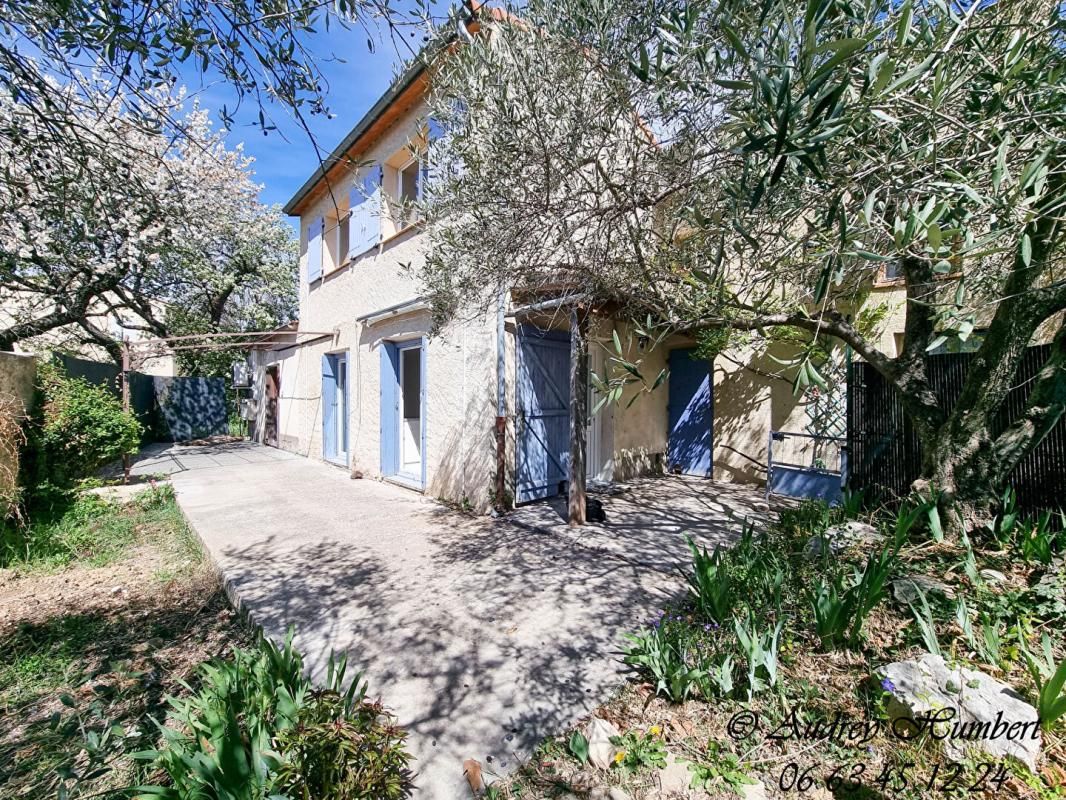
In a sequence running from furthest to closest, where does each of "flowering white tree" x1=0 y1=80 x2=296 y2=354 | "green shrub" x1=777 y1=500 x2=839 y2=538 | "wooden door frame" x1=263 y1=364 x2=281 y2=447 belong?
"wooden door frame" x1=263 y1=364 x2=281 y2=447 → "green shrub" x1=777 y1=500 x2=839 y2=538 → "flowering white tree" x1=0 y1=80 x2=296 y2=354

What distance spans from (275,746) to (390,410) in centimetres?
705

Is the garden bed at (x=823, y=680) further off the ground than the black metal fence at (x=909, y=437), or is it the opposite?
the black metal fence at (x=909, y=437)

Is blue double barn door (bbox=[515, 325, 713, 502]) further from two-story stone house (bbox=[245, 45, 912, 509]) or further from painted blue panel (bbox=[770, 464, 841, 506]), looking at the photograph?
painted blue panel (bbox=[770, 464, 841, 506])

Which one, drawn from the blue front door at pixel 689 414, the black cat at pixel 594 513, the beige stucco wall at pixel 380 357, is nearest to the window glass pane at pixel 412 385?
the beige stucco wall at pixel 380 357

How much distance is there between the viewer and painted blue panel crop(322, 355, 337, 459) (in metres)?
10.7

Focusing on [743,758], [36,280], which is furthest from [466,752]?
[36,280]

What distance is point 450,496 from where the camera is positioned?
6895 millimetres

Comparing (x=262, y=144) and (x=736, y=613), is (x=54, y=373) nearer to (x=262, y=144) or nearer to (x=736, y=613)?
(x=262, y=144)

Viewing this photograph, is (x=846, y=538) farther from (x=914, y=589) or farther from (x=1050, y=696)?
(x=1050, y=696)

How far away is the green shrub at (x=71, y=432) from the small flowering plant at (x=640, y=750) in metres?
6.73

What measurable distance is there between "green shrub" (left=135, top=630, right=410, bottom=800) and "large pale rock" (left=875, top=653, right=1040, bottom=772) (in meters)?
2.12

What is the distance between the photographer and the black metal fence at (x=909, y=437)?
3.79 m

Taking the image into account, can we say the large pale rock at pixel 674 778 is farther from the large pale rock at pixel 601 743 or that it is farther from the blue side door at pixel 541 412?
the blue side door at pixel 541 412

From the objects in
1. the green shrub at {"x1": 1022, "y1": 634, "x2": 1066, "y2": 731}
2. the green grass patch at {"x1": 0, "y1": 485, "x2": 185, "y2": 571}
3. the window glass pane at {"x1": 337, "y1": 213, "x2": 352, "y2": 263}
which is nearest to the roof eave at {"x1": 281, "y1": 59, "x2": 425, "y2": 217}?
the window glass pane at {"x1": 337, "y1": 213, "x2": 352, "y2": 263}
